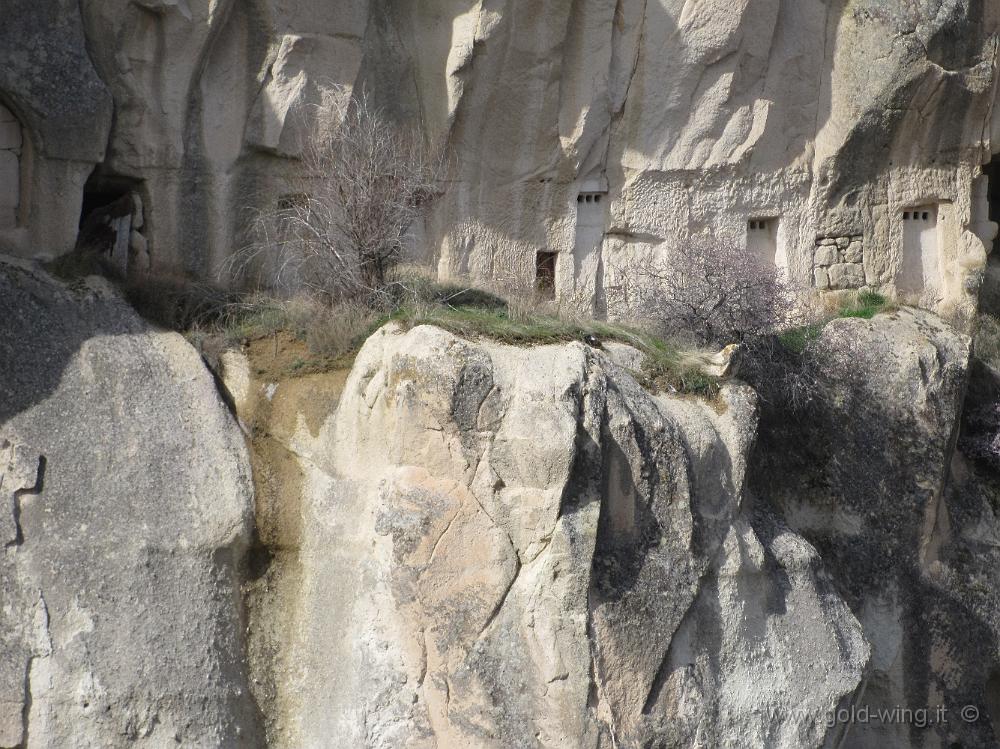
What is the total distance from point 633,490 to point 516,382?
1019 mm

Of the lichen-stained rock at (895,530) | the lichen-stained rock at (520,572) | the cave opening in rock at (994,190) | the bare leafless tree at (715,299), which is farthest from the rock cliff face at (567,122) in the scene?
the lichen-stained rock at (520,572)

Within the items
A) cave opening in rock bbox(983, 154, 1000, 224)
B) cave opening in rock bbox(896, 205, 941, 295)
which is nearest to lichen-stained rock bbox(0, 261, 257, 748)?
cave opening in rock bbox(896, 205, 941, 295)

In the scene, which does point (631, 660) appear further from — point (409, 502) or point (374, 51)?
point (374, 51)

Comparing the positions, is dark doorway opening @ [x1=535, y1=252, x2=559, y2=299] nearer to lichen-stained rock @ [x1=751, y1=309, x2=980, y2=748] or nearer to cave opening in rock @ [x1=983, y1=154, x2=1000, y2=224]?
lichen-stained rock @ [x1=751, y1=309, x2=980, y2=748]

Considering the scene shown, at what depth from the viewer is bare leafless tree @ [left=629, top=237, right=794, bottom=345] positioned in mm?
11500

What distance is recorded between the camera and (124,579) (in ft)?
28.8

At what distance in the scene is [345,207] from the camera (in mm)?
10930

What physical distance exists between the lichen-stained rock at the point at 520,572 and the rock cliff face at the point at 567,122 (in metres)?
3.01

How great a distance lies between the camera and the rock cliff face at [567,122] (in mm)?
11008

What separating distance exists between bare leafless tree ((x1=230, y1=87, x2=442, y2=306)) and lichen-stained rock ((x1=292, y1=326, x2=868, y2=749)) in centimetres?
A: 139

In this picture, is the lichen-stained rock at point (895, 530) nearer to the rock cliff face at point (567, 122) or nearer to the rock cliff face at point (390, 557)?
the rock cliff face at point (390, 557)

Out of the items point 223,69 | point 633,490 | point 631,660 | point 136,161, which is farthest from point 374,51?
point 631,660

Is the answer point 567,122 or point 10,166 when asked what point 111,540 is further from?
point 567,122

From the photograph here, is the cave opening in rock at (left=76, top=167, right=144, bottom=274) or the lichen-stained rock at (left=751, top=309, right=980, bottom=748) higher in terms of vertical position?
the cave opening in rock at (left=76, top=167, right=144, bottom=274)
